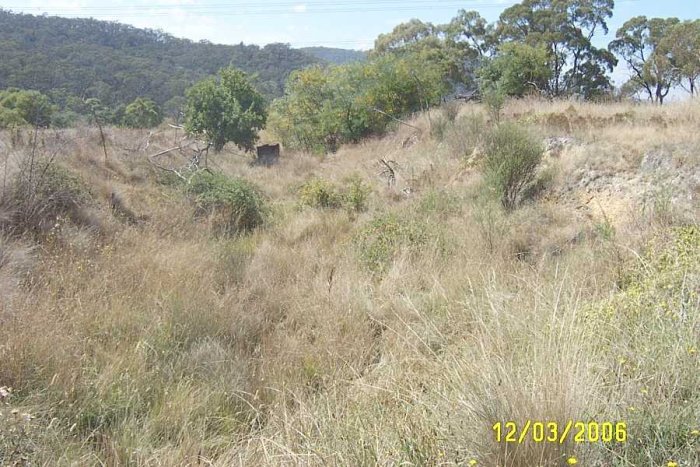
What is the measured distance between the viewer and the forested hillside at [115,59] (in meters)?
42.1

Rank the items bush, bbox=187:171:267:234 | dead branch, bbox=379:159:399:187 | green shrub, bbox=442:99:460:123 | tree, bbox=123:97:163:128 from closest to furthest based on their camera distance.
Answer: bush, bbox=187:171:267:234 → dead branch, bbox=379:159:399:187 → green shrub, bbox=442:99:460:123 → tree, bbox=123:97:163:128

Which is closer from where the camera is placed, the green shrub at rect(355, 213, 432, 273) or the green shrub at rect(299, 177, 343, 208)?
A: the green shrub at rect(355, 213, 432, 273)

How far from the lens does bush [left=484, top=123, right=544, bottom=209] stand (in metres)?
7.86

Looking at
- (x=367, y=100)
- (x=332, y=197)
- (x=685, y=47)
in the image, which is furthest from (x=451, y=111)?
(x=685, y=47)

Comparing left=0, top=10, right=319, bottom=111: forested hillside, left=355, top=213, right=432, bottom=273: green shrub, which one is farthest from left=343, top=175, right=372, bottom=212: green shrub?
left=0, top=10, right=319, bottom=111: forested hillside

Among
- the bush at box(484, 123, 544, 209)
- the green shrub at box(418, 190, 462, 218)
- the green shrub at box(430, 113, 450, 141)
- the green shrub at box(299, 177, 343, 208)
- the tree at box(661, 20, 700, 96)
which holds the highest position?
the tree at box(661, 20, 700, 96)

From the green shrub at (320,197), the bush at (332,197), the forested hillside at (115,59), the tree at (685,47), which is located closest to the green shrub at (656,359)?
the bush at (332,197)

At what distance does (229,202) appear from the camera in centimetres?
829

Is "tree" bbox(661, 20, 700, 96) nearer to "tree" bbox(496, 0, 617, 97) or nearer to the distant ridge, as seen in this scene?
"tree" bbox(496, 0, 617, 97)

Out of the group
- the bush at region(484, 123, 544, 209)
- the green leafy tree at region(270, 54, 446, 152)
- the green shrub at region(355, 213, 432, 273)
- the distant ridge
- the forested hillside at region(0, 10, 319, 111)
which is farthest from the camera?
the distant ridge

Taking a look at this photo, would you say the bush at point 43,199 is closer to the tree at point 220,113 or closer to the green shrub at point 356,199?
the green shrub at point 356,199
